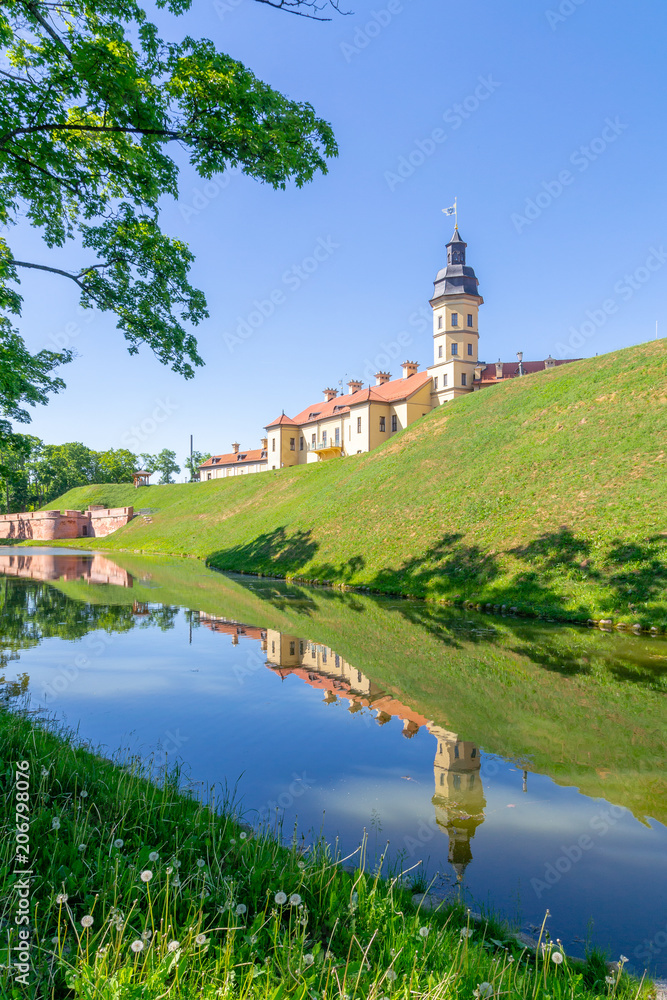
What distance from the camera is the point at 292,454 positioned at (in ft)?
281

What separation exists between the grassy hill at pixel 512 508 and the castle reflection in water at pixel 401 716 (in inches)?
319

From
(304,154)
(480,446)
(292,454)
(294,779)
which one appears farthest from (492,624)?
(292,454)

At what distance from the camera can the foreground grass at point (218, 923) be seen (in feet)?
8.50

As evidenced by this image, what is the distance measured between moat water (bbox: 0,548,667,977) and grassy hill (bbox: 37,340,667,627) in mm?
3640

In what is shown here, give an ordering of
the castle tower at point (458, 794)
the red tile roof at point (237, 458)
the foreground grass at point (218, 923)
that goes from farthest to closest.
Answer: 1. the red tile roof at point (237, 458)
2. the castle tower at point (458, 794)
3. the foreground grass at point (218, 923)

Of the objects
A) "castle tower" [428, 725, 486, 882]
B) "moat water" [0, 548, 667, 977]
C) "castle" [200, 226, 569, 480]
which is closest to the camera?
"moat water" [0, 548, 667, 977]

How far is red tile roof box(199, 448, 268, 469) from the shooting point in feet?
359

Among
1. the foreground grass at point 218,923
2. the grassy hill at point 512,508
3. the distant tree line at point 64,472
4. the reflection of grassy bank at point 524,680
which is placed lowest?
the reflection of grassy bank at point 524,680

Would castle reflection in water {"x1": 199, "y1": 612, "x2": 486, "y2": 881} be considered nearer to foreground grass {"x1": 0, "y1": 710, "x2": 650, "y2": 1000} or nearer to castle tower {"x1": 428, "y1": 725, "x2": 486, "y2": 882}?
castle tower {"x1": 428, "y1": 725, "x2": 486, "y2": 882}

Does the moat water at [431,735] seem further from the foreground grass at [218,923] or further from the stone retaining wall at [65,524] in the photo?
the stone retaining wall at [65,524]

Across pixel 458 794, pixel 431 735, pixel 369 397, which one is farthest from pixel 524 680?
pixel 369 397

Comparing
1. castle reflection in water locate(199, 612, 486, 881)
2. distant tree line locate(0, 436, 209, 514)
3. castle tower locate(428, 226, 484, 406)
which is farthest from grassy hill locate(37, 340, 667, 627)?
distant tree line locate(0, 436, 209, 514)

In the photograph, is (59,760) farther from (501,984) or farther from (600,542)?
(600,542)

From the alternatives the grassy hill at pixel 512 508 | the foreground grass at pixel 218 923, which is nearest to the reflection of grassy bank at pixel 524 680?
the grassy hill at pixel 512 508
